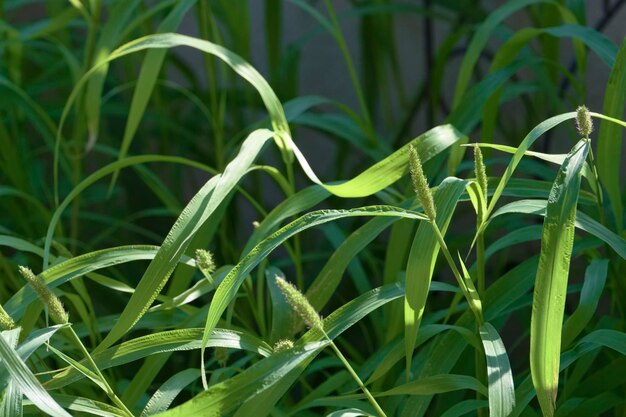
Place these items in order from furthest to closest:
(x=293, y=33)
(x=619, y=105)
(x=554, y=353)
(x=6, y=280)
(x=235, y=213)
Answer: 1. (x=293, y=33)
2. (x=235, y=213)
3. (x=6, y=280)
4. (x=619, y=105)
5. (x=554, y=353)

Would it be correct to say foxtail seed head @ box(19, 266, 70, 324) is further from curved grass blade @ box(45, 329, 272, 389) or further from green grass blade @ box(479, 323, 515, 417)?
green grass blade @ box(479, 323, 515, 417)

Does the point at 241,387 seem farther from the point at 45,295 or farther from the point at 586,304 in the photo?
the point at 586,304

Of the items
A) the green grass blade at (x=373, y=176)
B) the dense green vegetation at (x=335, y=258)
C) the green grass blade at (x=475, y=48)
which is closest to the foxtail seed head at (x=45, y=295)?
the dense green vegetation at (x=335, y=258)

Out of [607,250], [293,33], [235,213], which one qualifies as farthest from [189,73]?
[607,250]

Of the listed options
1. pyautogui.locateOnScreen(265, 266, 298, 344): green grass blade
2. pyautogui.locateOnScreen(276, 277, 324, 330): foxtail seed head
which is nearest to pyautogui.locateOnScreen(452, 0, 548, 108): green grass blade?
pyautogui.locateOnScreen(265, 266, 298, 344): green grass blade

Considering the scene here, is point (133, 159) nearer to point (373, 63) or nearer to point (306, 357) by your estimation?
point (306, 357)

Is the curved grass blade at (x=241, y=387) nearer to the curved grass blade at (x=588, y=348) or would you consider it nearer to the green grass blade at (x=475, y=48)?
the curved grass blade at (x=588, y=348)

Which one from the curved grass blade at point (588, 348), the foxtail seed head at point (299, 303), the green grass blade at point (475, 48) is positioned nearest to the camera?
the foxtail seed head at point (299, 303)
